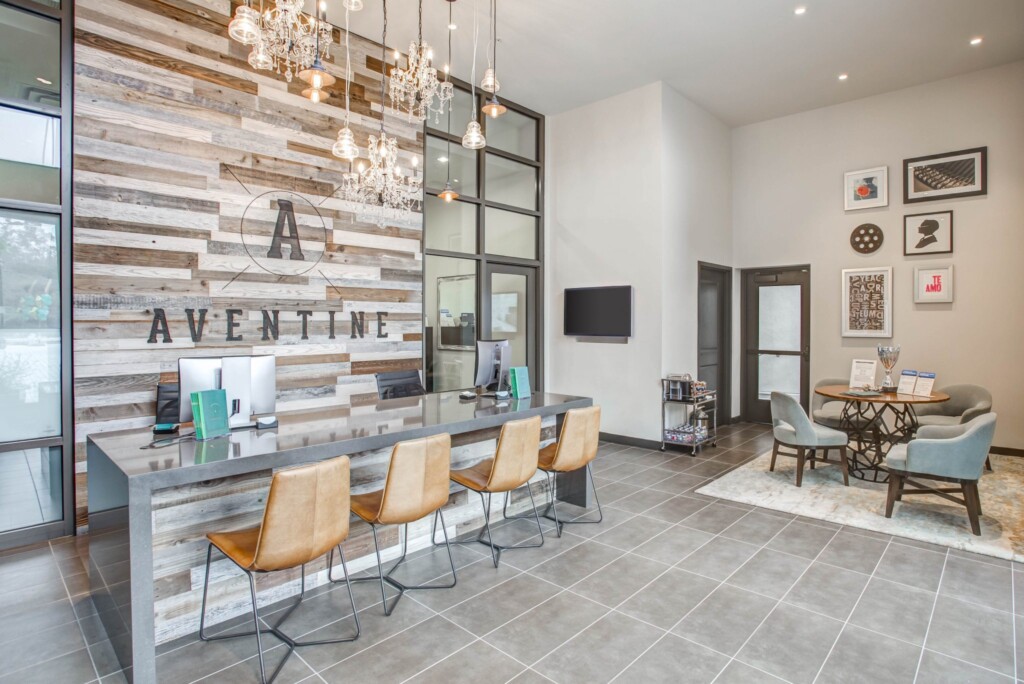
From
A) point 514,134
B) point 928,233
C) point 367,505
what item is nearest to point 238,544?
point 367,505

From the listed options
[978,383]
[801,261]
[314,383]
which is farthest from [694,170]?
[314,383]

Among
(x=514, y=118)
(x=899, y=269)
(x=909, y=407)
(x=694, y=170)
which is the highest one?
(x=514, y=118)

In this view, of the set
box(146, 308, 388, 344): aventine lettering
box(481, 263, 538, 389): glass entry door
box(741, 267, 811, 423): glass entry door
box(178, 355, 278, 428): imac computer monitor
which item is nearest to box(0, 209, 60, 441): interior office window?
box(146, 308, 388, 344): aventine lettering

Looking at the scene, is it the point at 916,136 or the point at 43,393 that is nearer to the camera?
the point at 43,393

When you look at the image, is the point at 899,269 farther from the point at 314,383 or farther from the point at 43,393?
the point at 43,393

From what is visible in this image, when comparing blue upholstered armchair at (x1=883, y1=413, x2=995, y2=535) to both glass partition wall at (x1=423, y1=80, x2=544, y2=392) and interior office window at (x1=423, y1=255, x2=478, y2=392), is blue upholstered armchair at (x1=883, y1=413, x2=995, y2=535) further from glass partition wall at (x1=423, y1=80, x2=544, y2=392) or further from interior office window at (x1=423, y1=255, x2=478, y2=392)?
glass partition wall at (x1=423, y1=80, x2=544, y2=392)

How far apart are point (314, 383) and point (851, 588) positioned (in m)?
4.34

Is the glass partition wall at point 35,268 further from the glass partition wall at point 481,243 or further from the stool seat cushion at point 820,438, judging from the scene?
the stool seat cushion at point 820,438

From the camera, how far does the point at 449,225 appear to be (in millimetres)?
6328

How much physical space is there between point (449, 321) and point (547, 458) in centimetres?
292

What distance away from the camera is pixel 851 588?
10.1ft

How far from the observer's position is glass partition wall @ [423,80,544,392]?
20.3ft

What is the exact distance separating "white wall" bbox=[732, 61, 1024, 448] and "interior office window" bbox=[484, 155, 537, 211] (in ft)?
10.1

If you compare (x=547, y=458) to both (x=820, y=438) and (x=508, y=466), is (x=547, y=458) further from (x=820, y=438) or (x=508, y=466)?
(x=820, y=438)
